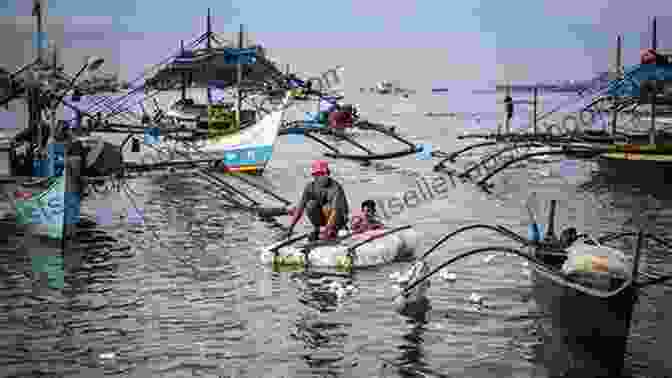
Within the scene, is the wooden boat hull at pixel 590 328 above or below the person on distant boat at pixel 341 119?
below

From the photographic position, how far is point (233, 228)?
1831 centimetres

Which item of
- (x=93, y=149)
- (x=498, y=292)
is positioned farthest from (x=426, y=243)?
(x=93, y=149)

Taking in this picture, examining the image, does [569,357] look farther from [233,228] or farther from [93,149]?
[93,149]

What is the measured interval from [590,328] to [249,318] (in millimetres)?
4894

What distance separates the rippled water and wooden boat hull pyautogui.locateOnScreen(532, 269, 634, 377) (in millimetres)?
408

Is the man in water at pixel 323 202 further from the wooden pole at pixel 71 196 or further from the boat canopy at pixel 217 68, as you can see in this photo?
Answer: the boat canopy at pixel 217 68

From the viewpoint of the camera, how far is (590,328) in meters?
7.64

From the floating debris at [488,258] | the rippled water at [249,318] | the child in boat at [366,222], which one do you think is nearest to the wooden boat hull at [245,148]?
the rippled water at [249,318]

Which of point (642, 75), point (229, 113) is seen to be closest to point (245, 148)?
point (229, 113)

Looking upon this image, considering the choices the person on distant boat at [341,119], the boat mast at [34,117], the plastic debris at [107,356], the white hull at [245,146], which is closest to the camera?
the plastic debris at [107,356]

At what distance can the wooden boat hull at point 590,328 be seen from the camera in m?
7.50

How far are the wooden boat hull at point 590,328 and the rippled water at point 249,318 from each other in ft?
1.34

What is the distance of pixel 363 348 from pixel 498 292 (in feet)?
11.3

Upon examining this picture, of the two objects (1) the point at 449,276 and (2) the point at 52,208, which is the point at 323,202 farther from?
(2) the point at 52,208
